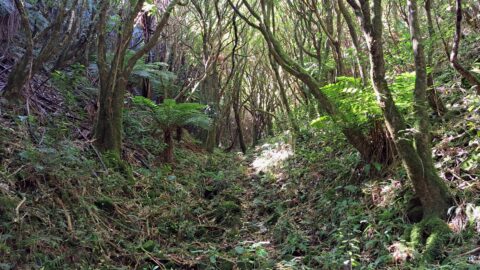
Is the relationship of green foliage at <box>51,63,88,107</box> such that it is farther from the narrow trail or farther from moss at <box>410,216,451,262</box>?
moss at <box>410,216,451,262</box>

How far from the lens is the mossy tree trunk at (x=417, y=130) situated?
4.23 metres

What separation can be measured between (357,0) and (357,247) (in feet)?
9.17

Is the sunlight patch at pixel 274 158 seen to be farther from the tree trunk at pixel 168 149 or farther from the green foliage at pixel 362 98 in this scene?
Result: the green foliage at pixel 362 98

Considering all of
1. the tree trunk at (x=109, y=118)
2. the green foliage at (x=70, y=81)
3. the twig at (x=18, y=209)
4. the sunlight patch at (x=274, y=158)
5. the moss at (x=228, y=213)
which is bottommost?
the moss at (x=228, y=213)

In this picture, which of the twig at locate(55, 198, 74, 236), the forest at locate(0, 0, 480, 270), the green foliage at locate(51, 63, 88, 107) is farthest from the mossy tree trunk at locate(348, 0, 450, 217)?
the green foliage at locate(51, 63, 88, 107)

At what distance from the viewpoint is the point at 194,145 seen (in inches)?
506

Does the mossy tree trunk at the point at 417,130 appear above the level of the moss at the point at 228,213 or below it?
above

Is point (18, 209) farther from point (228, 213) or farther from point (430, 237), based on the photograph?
point (430, 237)

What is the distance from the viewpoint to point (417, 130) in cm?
428

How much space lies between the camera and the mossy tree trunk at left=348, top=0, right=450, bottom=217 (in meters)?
4.23

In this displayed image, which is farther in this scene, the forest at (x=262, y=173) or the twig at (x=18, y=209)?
the forest at (x=262, y=173)

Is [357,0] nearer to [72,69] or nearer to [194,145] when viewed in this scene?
[72,69]

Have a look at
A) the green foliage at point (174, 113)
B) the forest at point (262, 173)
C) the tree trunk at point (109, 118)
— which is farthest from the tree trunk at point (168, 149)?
the tree trunk at point (109, 118)

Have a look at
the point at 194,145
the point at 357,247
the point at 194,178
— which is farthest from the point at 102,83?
the point at 194,145
